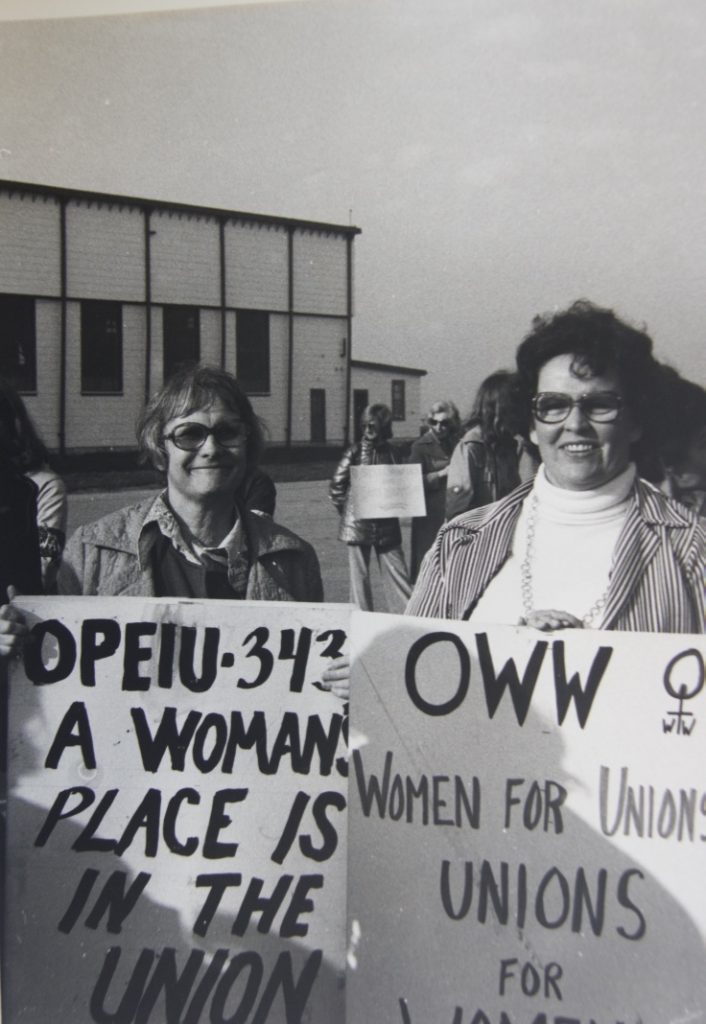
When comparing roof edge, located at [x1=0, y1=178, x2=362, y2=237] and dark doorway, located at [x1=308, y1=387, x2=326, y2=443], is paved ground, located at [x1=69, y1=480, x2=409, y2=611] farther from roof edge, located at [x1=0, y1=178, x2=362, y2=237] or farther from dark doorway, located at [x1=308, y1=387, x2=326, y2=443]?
roof edge, located at [x1=0, y1=178, x2=362, y2=237]

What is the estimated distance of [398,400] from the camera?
10.6 feet

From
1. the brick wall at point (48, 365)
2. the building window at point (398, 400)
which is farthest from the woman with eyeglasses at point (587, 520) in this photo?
the brick wall at point (48, 365)

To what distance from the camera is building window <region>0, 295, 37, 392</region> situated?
3309 mm

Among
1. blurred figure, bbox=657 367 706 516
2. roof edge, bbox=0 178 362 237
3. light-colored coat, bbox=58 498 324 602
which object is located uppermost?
roof edge, bbox=0 178 362 237

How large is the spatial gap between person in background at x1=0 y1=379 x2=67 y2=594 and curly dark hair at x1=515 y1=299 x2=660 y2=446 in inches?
53.6

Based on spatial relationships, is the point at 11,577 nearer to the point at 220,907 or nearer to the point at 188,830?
the point at 188,830

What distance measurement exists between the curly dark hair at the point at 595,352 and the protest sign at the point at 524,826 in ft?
2.03

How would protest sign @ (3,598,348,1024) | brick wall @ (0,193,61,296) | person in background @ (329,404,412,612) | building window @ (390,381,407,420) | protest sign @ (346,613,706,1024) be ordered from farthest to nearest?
brick wall @ (0,193,61,296), building window @ (390,381,407,420), person in background @ (329,404,412,612), protest sign @ (3,598,348,1024), protest sign @ (346,613,706,1024)

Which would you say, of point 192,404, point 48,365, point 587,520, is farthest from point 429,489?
point 48,365

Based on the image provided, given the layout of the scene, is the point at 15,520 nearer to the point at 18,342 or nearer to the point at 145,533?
the point at 145,533

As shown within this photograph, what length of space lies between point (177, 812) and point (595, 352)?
5.40 ft

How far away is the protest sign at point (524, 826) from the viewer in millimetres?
2734

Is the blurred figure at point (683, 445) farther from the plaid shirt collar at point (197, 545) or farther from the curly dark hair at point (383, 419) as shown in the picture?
the plaid shirt collar at point (197, 545)

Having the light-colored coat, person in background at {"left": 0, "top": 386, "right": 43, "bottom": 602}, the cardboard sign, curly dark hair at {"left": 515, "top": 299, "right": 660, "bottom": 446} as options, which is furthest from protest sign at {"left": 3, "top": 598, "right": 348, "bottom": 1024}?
curly dark hair at {"left": 515, "top": 299, "right": 660, "bottom": 446}
